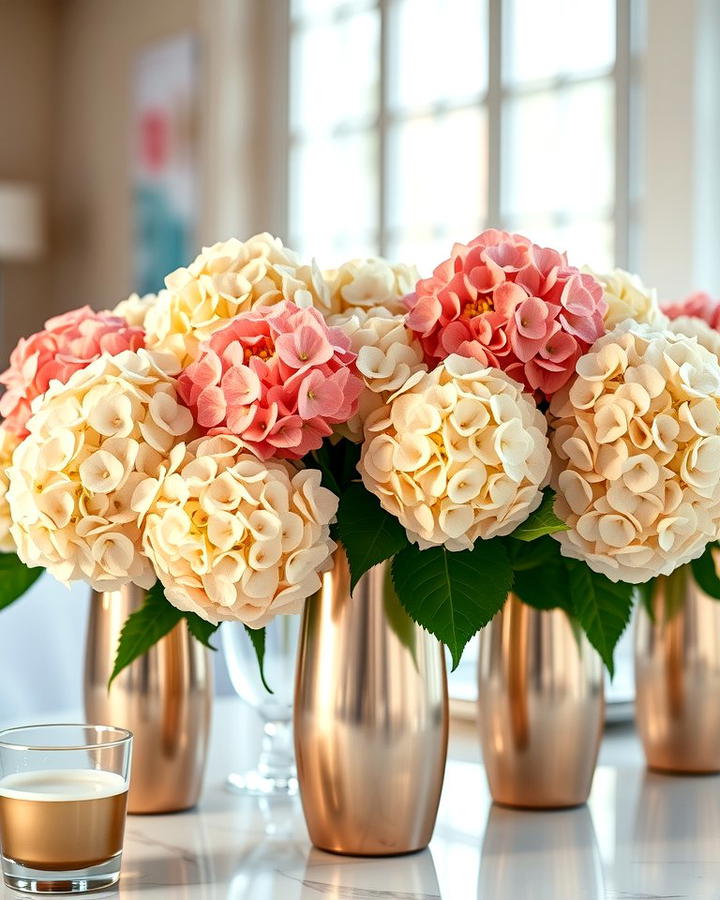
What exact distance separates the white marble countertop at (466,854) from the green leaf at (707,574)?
165mm

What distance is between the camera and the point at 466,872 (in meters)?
0.84

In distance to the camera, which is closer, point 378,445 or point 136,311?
point 378,445

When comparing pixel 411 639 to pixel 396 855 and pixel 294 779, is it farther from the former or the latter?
pixel 294 779

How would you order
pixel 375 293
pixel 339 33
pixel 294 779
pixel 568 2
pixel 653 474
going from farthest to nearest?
pixel 339 33 → pixel 568 2 → pixel 294 779 → pixel 375 293 → pixel 653 474

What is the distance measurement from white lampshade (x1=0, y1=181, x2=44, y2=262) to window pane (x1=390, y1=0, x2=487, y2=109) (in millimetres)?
1415

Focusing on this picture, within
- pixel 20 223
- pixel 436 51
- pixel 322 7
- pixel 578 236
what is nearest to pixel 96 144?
pixel 20 223

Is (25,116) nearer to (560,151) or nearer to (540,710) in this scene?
(560,151)

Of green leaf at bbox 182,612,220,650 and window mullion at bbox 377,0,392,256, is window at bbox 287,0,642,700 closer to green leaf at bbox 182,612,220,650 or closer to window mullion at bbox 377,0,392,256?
window mullion at bbox 377,0,392,256

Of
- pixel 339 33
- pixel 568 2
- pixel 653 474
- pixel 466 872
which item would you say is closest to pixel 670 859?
pixel 466 872

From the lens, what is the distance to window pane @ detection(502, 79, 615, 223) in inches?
127

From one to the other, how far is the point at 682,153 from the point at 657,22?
287mm

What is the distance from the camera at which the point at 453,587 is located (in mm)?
789

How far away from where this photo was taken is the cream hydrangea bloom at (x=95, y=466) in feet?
2.53

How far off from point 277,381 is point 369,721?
231 millimetres
